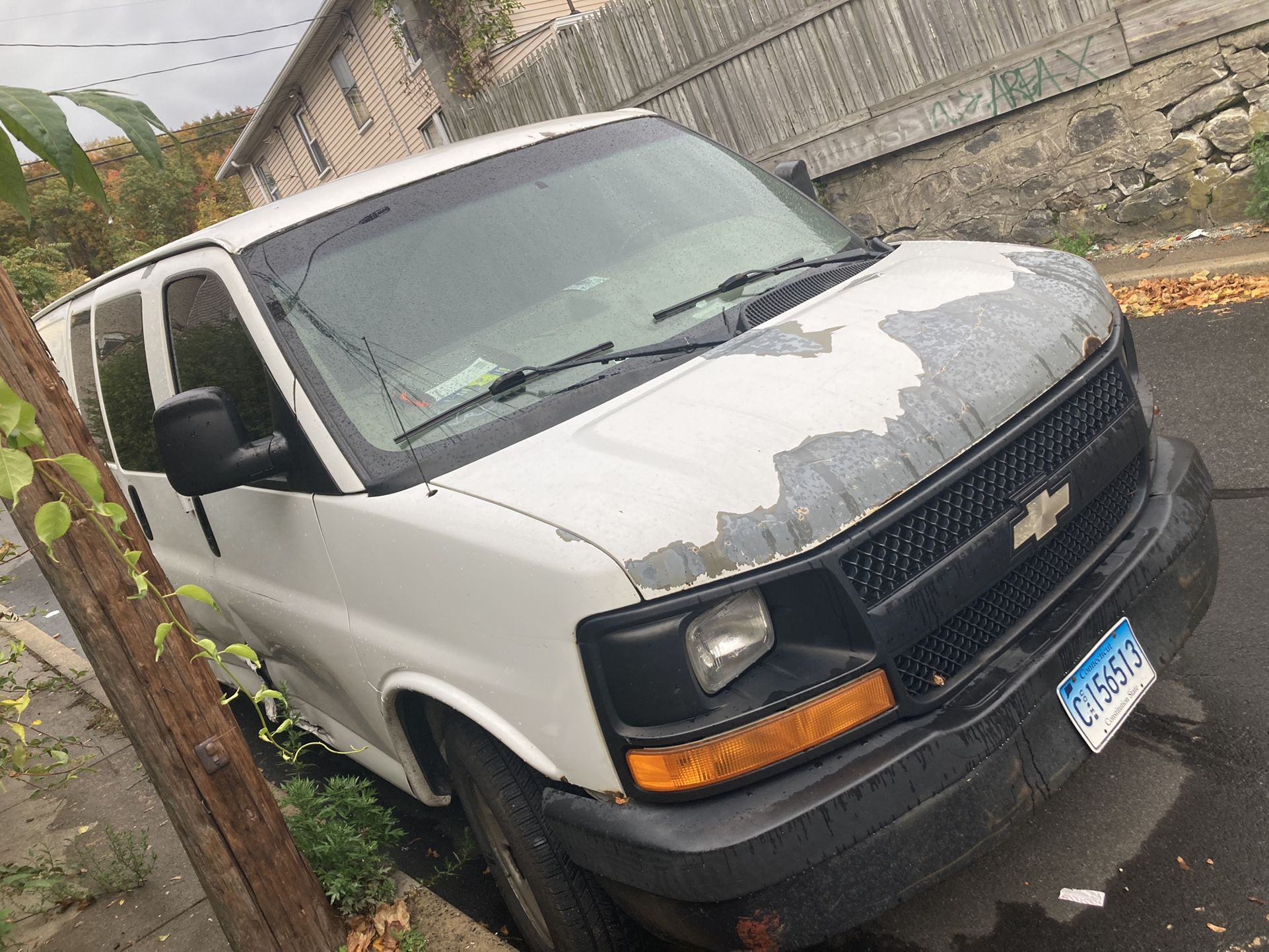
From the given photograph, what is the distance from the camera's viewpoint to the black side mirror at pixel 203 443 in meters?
2.96

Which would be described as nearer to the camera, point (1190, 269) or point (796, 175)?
point (796, 175)

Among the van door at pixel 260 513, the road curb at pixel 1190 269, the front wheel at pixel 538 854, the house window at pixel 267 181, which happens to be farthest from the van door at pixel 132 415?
the house window at pixel 267 181

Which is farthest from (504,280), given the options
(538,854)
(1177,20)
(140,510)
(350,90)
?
(350,90)

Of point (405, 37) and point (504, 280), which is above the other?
point (405, 37)

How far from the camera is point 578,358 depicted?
10.3ft

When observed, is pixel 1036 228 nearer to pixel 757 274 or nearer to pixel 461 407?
pixel 757 274

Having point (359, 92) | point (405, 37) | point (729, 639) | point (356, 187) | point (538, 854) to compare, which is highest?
point (359, 92)

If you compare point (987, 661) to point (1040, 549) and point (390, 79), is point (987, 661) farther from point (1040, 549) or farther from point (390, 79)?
point (390, 79)

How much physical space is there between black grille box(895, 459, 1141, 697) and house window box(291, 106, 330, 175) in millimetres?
30183

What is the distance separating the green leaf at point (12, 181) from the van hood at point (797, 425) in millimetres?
1151

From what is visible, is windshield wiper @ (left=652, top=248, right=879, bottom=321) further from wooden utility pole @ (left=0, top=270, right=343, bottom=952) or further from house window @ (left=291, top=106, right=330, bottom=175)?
house window @ (left=291, top=106, right=330, bottom=175)

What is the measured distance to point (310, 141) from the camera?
102 ft

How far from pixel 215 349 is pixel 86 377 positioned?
1.61 metres

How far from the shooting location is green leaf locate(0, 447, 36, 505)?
1555 millimetres
